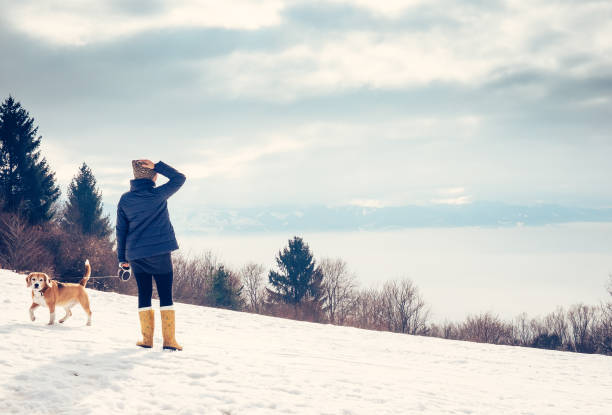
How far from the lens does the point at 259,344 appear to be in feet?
34.4

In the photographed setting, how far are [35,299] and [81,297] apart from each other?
31.7 inches

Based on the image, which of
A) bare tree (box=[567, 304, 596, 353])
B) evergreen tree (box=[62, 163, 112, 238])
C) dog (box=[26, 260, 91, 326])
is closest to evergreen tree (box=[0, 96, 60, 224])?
evergreen tree (box=[62, 163, 112, 238])

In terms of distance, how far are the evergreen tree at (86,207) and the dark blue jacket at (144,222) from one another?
5543 centimetres

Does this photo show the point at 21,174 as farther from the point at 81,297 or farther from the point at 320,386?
the point at 320,386

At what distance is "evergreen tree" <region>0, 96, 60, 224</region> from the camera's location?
1719 inches

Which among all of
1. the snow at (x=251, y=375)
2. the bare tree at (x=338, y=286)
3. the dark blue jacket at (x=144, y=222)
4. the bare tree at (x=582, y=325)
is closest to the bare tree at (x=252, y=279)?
the bare tree at (x=338, y=286)

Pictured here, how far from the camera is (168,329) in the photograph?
24.3 ft

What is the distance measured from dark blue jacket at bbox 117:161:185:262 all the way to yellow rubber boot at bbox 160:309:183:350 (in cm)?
106

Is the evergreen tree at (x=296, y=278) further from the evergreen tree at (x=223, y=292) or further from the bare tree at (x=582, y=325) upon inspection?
the bare tree at (x=582, y=325)

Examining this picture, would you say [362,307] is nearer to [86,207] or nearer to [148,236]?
[86,207]

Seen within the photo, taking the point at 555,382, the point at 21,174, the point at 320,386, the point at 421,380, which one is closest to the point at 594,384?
the point at 555,382

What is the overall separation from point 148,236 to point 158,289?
932 mm

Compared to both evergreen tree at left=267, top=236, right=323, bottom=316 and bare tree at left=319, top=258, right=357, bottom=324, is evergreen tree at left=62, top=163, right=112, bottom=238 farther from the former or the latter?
bare tree at left=319, top=258, right=357, bottom=324

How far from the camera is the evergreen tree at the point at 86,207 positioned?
192 feet
